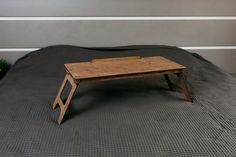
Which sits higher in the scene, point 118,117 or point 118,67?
point 118,67

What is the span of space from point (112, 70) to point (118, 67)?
0.21 ft

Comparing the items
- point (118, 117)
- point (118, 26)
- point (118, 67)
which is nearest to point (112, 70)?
point (118, 67)

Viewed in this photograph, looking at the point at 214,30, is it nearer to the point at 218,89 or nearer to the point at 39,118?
the point at 218,89

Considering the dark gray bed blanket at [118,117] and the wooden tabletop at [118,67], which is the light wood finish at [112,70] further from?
the dark gray bed blanket at [118,117]

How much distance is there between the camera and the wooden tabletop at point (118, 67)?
121cm

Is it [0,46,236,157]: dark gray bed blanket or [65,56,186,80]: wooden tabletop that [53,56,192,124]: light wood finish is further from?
[0,46,236,157]: dark gray bed blanket

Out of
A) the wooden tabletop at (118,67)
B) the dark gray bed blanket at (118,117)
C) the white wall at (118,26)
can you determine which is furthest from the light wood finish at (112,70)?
the white wall at (118,26)

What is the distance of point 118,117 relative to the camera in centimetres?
123

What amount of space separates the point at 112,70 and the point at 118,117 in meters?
0.23

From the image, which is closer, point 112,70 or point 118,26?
point 112,70

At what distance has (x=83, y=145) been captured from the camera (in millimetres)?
988

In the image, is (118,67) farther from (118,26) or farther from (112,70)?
(118,26)

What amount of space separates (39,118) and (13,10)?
1.33 metres

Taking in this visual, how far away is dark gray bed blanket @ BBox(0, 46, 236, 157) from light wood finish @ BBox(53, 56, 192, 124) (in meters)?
0.11
